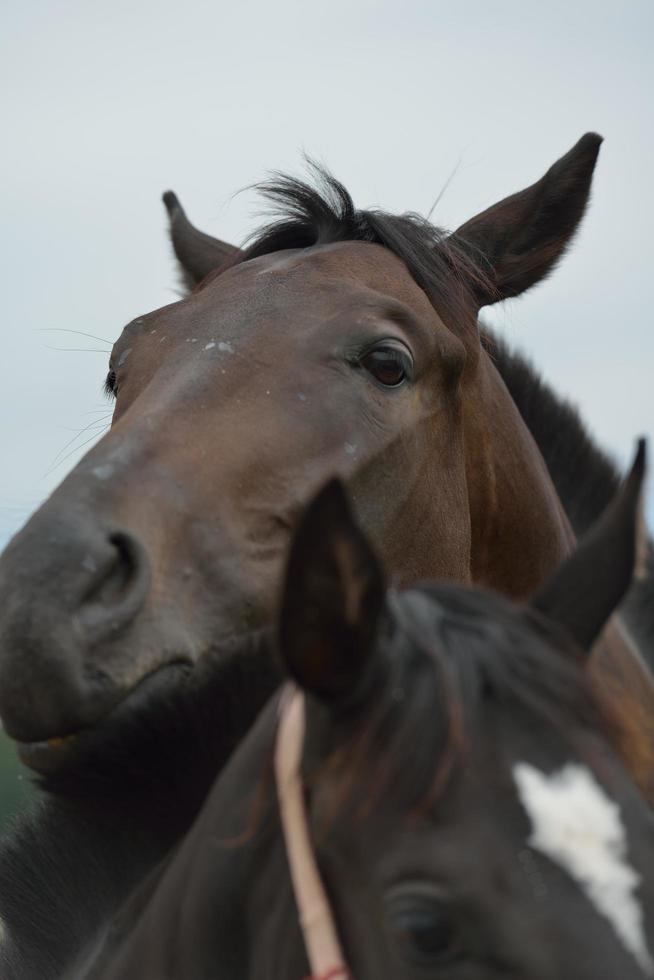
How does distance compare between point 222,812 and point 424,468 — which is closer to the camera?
point 222,812

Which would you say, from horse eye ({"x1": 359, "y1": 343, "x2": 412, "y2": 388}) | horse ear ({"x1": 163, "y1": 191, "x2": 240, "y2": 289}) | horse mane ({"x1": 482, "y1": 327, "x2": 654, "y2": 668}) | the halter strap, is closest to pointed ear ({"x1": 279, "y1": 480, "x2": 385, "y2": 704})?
the halter strap

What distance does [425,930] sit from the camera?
1409 mm

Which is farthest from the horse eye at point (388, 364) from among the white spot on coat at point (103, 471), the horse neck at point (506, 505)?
the white spot on coat at point (103, 471)

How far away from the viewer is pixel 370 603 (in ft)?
4.95

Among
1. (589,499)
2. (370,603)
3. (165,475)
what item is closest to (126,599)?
(165,475)

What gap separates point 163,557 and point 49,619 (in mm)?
338

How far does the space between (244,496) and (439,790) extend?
133cm

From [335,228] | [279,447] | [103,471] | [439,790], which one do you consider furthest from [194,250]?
[439,790]

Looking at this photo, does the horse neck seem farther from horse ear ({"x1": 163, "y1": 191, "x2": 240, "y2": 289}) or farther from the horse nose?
the horse nose

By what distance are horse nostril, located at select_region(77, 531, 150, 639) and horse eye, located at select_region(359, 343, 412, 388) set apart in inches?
37.0

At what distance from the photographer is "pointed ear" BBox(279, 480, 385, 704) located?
4.74 feet

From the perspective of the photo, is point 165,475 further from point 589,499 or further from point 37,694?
point 589,499

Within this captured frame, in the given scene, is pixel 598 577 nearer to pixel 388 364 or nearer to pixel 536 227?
pixel 388 364

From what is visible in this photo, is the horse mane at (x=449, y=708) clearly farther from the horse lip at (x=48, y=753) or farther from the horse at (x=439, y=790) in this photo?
the horse lip at (x=48, y=753)
